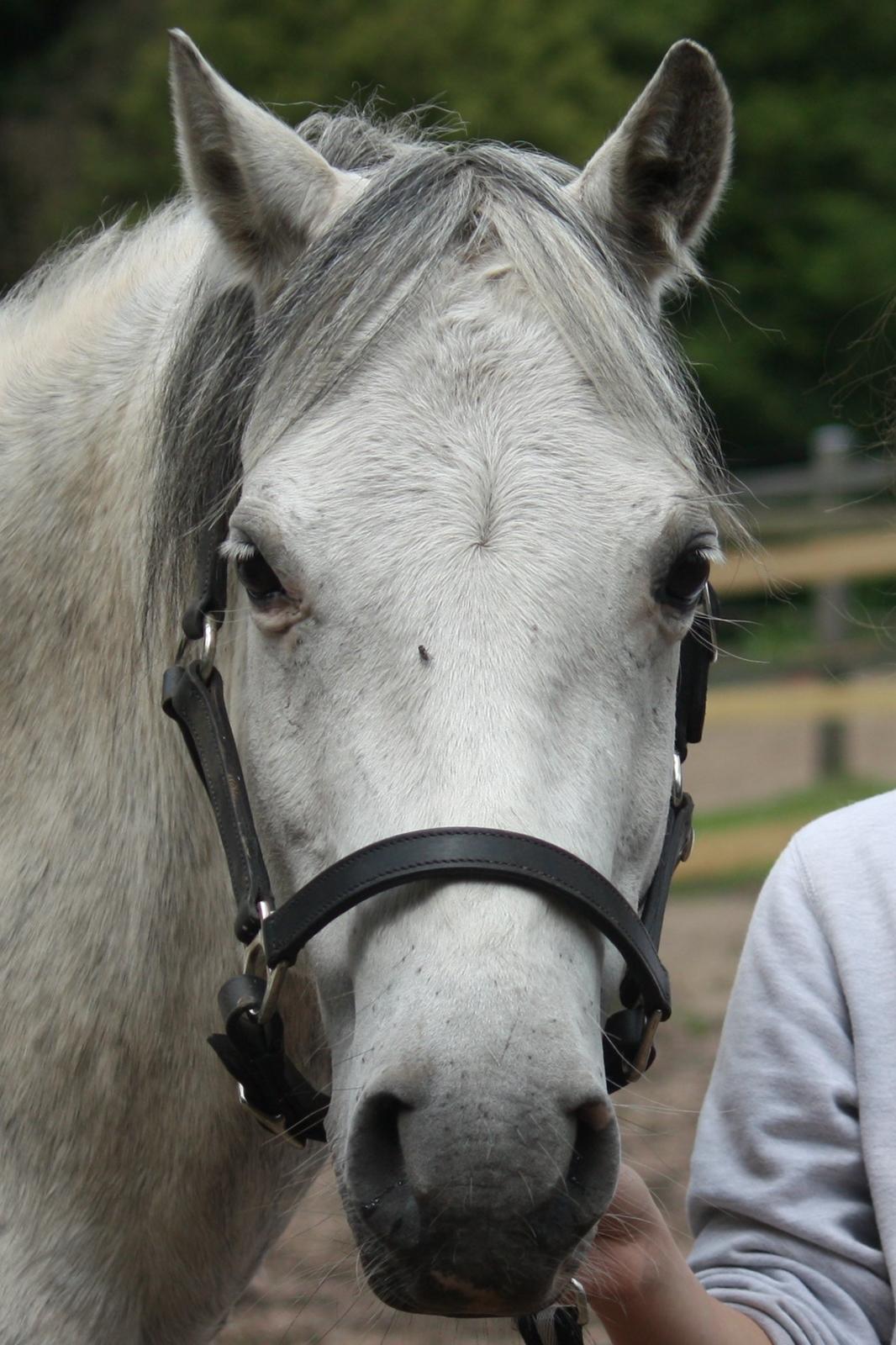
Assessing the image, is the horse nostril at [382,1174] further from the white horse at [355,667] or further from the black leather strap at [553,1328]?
the black leather strap at [553,1328]

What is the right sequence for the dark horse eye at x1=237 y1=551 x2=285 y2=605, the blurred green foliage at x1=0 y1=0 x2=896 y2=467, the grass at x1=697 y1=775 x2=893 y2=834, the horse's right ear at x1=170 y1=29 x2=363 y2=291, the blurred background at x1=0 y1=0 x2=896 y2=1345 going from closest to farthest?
the dark horse eye at x1=237 y1=551 x2=285 y2=605
the horse's right ear at x1=170 y1=29 x2=363 y2=291
the blurred background at x1=0 y1=0 x2=896 y2=1345
the grass at x1=697 y1=775 x2=893 y2=834
the blurred green foliage at x1=0 y1=0 x2=896 y2=467

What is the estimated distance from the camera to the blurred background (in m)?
5.81

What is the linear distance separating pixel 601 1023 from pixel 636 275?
1042 mm

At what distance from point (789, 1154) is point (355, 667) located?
86 centimetres

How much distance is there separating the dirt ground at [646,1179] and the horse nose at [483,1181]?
0.22 m

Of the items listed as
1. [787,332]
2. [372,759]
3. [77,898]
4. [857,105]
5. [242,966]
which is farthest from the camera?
[857,105]

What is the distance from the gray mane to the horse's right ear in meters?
0.06

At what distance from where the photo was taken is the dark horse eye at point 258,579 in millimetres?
1772

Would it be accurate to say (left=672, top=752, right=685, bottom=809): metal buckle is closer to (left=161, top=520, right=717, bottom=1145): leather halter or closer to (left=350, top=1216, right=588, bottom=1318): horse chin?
(left=161, top=520, right=717, bottom=1145): leather halter

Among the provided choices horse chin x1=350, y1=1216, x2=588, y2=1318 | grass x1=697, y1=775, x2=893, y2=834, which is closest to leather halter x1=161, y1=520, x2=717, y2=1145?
horse chin x1=350, y1=1216, x2=588, y2=1318

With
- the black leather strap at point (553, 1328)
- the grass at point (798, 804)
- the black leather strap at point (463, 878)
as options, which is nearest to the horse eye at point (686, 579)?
the black leather strap at point (463, 878)

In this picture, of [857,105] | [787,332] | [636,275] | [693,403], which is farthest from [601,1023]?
[857,105]

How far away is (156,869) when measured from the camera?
200 centimetres

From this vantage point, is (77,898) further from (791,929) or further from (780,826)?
(780,826)
